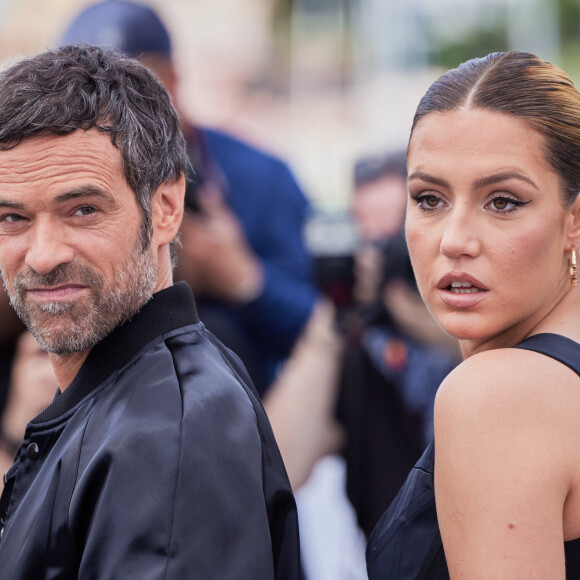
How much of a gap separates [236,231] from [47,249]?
2078 millimetres

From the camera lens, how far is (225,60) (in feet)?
52.1

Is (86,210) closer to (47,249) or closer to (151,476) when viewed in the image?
(47,249)

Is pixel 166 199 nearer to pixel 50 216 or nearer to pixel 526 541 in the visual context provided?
pixel 50 216

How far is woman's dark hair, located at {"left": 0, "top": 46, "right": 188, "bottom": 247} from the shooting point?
196 cm

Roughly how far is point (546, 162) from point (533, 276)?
0.74 ft

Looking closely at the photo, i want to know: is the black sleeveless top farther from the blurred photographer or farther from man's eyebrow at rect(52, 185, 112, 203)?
the blurred photographer

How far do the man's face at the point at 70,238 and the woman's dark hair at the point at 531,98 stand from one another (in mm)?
719

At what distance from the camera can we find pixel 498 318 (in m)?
1.85

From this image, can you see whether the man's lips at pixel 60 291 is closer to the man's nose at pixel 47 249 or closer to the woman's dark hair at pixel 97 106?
the man's nose at pixel 47 249

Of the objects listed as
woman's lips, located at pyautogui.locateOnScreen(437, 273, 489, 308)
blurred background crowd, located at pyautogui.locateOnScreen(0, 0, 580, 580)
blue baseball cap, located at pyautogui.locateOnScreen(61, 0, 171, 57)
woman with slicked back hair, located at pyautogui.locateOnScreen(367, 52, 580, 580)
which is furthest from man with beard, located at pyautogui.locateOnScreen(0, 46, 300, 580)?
blue baseball cap, located at pyautogui.locateOnScreen(61, 0, 171, 57)

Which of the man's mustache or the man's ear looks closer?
the man's mustache

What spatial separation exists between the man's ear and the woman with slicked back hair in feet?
1.89

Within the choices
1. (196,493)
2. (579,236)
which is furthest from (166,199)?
(579,236)

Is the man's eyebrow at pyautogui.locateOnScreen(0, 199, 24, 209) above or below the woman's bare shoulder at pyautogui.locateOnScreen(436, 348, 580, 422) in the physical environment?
above
